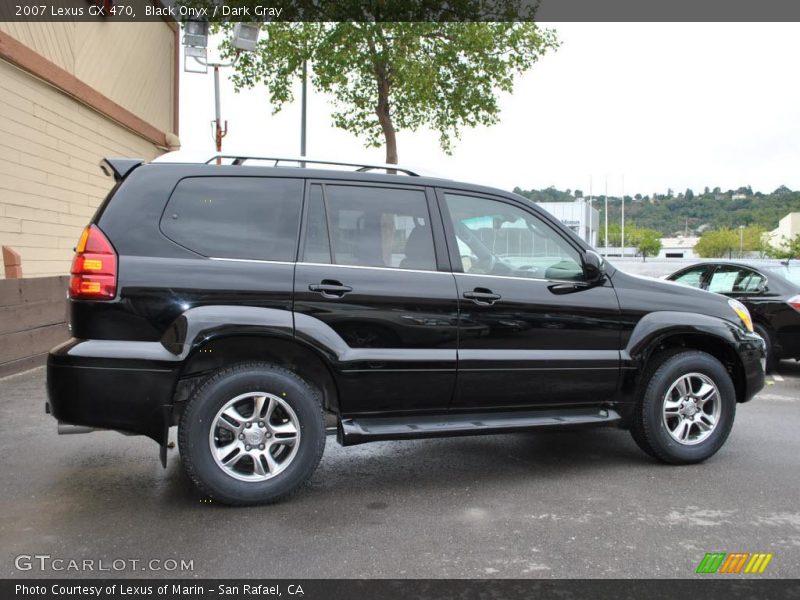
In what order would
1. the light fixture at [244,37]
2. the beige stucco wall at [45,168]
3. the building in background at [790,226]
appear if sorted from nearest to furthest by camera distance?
the beige stucco wall at [45,168], the light fixture at [244,37], the building in background at [790,226]

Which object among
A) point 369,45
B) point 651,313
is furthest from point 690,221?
point 651,313

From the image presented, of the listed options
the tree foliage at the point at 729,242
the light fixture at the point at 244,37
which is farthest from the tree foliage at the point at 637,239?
the light fixture at the point at 244,37

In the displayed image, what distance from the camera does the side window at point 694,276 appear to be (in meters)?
9.70

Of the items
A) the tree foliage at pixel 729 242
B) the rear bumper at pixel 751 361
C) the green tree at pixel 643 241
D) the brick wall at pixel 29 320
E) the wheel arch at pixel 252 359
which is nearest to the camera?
the wheel arch at pixel 252 359

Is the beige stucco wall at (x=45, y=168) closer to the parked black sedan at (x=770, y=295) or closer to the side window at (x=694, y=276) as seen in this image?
the side window at (x=694, y=276)

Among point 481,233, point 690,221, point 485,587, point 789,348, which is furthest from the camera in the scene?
point 690,221

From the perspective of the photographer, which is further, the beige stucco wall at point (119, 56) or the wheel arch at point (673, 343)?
the beige stucco wall at point (119, 56)

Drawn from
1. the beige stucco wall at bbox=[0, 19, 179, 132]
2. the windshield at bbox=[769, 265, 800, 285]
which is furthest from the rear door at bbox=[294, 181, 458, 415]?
the beige stucco wall at bbox=[0, 19, 179, 132]

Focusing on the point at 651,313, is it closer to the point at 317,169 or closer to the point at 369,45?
the point at 317,169

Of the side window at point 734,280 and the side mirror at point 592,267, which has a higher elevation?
the side mirror at point 592,267

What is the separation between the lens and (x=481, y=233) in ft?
15.0

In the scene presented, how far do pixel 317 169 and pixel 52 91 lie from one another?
8242 mm

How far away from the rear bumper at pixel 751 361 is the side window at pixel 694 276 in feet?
16.0

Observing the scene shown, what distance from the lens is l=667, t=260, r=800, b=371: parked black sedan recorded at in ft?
27.1
